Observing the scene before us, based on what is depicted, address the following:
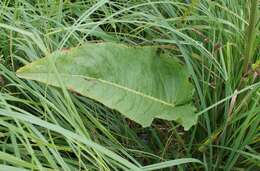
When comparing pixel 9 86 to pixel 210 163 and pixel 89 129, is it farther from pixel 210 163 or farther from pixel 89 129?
pixel 210 163

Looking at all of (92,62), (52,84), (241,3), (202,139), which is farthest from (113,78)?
(241,3)

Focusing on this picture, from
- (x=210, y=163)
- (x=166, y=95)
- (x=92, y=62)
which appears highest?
(x=92, y=62)

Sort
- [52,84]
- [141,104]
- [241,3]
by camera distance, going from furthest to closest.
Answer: [241,3] < [141,104] < [52,84]

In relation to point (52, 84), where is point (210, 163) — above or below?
below

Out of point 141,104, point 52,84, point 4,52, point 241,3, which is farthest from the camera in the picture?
point 241,3

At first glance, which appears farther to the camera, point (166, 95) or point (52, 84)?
point (166, 95)

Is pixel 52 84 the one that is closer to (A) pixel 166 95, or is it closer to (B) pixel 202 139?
(A) pixel 166 95
